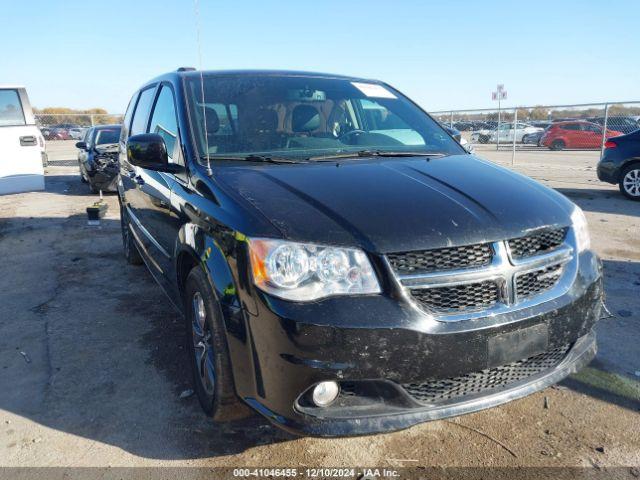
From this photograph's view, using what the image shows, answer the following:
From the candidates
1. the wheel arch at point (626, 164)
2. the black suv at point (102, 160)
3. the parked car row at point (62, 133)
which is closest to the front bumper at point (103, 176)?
the black suv at point (102, 160)

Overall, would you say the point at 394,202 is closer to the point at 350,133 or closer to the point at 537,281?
the point at 537,281

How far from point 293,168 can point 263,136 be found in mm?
477

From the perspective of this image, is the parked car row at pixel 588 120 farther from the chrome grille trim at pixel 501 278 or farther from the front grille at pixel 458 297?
the front grille at pixel 458 297

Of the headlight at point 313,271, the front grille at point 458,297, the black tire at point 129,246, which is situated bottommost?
the black tire at point 129,246

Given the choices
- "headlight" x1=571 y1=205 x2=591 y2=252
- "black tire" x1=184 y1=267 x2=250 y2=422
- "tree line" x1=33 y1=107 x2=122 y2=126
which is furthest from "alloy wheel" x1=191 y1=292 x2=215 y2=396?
"tree line" x1=33 y1=107 x2=122 y2=126

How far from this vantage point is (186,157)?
2934 millimetres

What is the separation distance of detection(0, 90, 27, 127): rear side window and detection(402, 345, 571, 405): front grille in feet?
29.9

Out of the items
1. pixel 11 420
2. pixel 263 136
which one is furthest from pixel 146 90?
pixel 11 420

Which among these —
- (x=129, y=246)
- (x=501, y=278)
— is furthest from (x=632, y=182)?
(x=501, y=278)

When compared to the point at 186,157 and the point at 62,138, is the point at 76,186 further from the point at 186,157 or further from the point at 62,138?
the point at 62,138

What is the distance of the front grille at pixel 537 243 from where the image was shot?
7.47 feet

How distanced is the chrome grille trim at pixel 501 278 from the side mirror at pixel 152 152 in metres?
1.61

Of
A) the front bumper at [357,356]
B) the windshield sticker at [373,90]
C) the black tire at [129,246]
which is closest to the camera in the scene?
the front bumper at [357,356]

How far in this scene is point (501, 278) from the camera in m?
A: 2.18
